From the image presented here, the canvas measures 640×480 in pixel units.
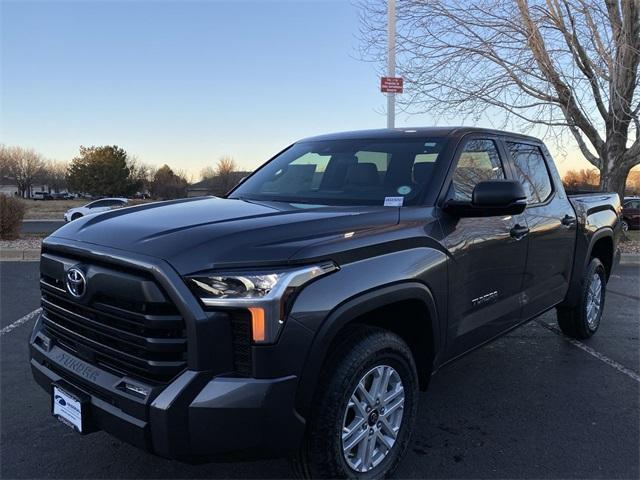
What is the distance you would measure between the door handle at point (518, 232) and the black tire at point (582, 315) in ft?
4.99

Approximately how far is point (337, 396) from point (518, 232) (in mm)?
1939

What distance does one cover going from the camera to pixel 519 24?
35.8 feet

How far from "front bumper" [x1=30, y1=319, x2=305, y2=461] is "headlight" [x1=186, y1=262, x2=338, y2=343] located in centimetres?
22

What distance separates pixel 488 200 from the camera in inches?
110

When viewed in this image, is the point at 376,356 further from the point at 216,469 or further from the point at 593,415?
the point at 593,415

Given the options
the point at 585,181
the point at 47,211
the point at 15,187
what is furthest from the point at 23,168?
the point at 585,181

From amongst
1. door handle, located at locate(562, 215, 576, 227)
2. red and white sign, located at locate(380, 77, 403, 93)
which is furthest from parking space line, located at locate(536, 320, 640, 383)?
red and white sign, located at locate(380, 77, 403, 93)

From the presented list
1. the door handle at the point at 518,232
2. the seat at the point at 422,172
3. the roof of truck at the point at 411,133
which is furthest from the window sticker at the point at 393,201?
the door handle at the point at 518,232

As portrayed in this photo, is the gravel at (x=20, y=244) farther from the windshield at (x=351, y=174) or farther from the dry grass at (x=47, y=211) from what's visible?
the dry grass at (x=47, y=211)

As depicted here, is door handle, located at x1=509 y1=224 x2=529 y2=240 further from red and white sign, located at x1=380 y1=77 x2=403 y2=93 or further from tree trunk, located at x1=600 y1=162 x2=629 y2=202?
tree trunk, located at x1=600 y1=162 x2=629 y2=202

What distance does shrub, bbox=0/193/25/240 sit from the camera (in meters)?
12.0

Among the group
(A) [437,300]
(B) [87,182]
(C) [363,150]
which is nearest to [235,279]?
(A) [437,300]

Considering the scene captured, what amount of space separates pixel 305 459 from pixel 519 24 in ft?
36.4

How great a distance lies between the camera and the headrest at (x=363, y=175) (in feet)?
10.7
